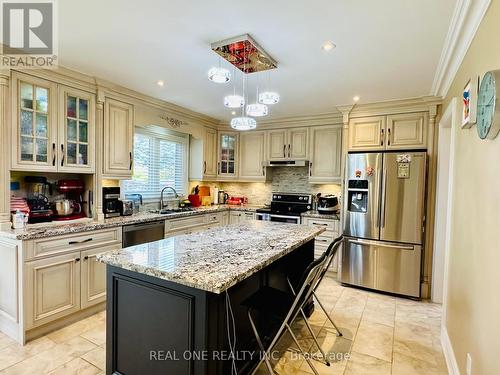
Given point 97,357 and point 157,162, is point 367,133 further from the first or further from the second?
point 97,357

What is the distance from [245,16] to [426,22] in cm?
124

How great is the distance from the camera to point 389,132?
379cm

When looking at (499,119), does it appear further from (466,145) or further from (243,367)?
(243,367)

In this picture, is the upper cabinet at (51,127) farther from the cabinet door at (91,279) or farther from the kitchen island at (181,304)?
the kitchen island at (181,304)

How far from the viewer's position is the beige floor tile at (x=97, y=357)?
7.03ft

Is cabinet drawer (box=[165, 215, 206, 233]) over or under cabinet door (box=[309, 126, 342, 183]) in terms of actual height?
under

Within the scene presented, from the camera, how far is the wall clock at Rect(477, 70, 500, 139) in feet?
4.30

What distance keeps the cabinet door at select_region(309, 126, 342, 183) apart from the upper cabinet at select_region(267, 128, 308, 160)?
0.16 m

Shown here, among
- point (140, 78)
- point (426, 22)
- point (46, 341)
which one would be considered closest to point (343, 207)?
point (426, 22)

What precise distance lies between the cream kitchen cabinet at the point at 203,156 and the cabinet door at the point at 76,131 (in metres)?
2.04

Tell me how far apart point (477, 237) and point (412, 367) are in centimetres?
125

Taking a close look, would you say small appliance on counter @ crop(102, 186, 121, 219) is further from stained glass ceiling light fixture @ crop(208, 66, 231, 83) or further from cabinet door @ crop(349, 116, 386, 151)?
cabinet door @ crop(349, 116, 386, 151)

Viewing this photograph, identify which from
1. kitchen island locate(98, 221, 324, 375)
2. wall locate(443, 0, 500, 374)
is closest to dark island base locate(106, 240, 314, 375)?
kitchen island locate(98, 221, 324, 375)

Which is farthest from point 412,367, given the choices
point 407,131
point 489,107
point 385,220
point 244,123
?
point 407,131
